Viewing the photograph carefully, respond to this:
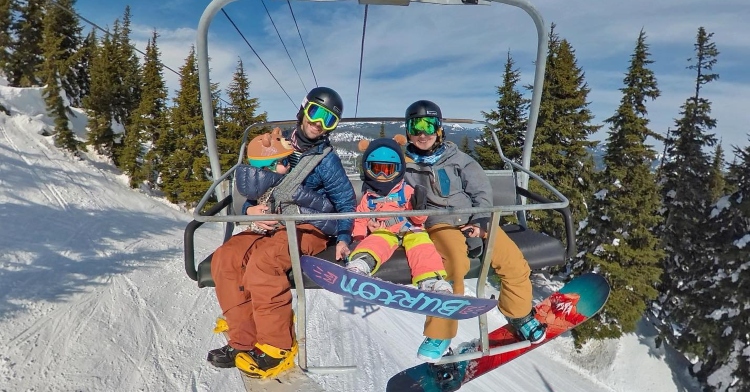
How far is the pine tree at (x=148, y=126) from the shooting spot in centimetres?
2242

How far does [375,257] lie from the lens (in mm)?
2656

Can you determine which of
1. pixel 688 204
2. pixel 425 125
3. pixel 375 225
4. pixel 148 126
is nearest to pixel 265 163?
pixel 375 225

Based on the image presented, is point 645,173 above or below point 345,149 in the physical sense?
below

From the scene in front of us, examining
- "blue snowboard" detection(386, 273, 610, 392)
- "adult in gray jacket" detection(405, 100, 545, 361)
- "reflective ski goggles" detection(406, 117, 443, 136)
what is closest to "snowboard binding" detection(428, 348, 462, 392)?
"blue snowboard" detection(386, 273, 610, 392)

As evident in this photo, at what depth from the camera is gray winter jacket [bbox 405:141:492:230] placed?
10.9ft

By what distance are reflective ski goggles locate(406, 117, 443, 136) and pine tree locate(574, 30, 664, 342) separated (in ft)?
45.8

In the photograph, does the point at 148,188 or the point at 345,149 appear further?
the point at 148,188

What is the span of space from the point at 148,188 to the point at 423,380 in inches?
949

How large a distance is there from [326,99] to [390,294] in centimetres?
140

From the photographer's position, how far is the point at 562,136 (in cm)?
1684

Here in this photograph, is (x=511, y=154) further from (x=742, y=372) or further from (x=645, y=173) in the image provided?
(x=742, y=372)

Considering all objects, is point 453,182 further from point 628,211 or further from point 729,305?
point 729,305

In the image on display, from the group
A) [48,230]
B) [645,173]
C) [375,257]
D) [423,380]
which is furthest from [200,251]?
[645,173]

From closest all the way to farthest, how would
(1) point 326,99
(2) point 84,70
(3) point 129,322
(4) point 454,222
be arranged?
(1) point 326,99 < (4) point 454,222 < (3) point 129,322 < (2) point 84,70
